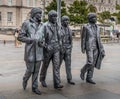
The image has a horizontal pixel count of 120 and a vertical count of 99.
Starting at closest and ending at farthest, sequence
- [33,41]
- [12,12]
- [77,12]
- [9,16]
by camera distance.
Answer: [33,41] < [77,12] < [9,16] < [12,12]

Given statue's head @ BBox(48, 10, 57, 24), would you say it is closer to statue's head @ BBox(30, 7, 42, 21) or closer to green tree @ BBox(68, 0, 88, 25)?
statue's head @ BBox(30, 7, 42, 21)

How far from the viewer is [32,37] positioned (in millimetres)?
7816

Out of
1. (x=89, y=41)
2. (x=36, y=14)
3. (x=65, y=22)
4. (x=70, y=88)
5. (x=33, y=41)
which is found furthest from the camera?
(x=89, y=41)

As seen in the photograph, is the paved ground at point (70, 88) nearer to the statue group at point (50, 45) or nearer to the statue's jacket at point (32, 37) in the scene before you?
the statue group at point (50, 45)

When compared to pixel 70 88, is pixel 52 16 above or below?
above

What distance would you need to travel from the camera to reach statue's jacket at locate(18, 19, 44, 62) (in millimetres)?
7820

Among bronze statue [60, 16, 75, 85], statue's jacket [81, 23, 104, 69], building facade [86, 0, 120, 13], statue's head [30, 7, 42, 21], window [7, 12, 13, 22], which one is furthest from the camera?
building facade [86, 0, 120, 13]

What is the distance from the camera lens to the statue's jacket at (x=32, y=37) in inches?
308

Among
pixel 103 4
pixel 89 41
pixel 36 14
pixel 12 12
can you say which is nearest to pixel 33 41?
pixel 36 14

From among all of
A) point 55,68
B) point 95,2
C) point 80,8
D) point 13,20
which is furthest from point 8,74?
point 95,2

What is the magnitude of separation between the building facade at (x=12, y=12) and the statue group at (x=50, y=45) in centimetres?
5478

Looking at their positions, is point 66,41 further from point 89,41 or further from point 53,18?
point 53,18

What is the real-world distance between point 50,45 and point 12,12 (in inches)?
2290

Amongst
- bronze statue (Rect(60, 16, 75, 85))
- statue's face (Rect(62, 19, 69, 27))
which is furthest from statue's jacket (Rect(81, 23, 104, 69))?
statue's face (Rect(62, 19, 69, 27))
